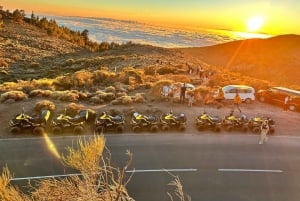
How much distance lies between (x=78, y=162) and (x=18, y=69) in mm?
51964

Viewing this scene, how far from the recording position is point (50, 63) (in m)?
65.4

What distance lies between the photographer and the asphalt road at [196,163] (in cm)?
1343

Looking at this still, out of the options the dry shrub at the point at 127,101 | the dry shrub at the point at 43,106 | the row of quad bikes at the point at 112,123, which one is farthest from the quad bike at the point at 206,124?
the dry shrub at the point at 43,106

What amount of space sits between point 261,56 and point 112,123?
83530 mm

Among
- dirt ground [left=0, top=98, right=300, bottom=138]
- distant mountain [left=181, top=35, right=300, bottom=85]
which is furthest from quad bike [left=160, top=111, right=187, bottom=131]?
distant mountain [left=181, top=35, right=300, bottom=85]

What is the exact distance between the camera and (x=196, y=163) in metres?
15.7

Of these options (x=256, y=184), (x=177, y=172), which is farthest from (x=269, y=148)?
(x=177, y=172)

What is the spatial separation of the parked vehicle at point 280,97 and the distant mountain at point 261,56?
116 ft

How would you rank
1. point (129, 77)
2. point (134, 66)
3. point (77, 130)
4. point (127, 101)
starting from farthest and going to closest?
point (134, 66) < point (129, 77) < point (127, 101) < point (77, 130)

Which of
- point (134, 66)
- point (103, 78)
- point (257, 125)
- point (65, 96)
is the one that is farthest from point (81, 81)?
point (134, 66)

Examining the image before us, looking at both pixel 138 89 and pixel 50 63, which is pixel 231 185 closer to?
pixel 138 89

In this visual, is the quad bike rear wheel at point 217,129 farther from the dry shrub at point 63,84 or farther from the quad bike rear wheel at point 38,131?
the dry shrub at point 63,84

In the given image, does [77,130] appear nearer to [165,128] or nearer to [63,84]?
[165,128]

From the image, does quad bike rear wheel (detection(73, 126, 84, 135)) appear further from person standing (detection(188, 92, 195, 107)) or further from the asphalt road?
person standing (detection(188, 92, 195, 107))
